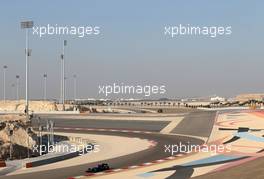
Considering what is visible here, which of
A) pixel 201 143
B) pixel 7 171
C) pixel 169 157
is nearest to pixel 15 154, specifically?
pixel 7 171

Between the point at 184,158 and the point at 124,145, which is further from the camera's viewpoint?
the point at 124,145

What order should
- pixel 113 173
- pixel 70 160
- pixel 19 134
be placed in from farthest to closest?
pixel 19 134 → pixel 70 160 → pixel 113 173

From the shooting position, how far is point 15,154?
33.8 metres

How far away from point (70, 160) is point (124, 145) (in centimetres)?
924

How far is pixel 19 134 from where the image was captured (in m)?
37.2

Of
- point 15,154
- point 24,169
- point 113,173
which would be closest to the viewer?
point 113,173

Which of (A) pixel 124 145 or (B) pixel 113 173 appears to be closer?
(B) pixel 113 173

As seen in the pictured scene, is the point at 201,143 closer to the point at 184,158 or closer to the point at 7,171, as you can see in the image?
the point at 184,158

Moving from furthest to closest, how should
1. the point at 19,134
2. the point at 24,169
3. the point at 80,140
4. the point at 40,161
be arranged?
the point at 80,140
the point at 19,134
the point at 40,161
the point at 24,169

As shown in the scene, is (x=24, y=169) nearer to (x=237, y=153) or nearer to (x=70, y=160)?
(x=70, y=160)

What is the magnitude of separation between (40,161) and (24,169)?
1861 millimetres

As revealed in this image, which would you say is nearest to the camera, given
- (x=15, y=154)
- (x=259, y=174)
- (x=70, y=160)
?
(x=259, y=174)

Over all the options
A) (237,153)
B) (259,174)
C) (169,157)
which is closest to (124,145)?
(169,157)

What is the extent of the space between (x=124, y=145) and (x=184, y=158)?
10000 mm
